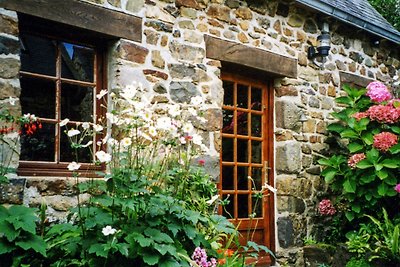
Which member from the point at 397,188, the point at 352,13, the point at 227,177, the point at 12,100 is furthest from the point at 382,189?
the point at 12,100

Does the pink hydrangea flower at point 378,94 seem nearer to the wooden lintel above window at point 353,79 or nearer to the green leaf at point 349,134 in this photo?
the green leaf at point 349,134

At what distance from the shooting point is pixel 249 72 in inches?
232

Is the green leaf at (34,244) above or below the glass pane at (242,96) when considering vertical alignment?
below

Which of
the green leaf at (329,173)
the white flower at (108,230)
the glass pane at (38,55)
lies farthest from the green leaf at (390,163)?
the glass pane at (38,55)

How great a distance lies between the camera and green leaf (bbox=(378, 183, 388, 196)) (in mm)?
5488

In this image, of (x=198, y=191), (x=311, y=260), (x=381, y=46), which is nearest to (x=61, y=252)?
(x=198, y=191)

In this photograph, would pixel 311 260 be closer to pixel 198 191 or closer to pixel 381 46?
pixel 198 191

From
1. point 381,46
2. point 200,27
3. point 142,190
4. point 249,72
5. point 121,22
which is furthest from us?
point 381,46

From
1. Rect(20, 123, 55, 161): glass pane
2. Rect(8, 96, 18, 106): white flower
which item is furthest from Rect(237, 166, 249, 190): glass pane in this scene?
Rect(8, 96, 18, 106): white flower

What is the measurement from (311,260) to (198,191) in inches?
85.1

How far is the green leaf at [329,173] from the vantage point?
5918mm

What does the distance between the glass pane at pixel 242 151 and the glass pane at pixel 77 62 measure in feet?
6.67

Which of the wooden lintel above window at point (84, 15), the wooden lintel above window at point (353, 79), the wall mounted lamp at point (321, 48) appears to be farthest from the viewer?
the wooden lintel above window at point (353, 79)

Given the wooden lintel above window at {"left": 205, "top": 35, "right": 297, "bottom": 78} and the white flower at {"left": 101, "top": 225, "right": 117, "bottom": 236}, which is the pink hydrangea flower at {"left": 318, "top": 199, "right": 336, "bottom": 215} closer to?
the wooden lintel above window at {"left": 205, "top": 35, "right": 297, "bottom": 78}
